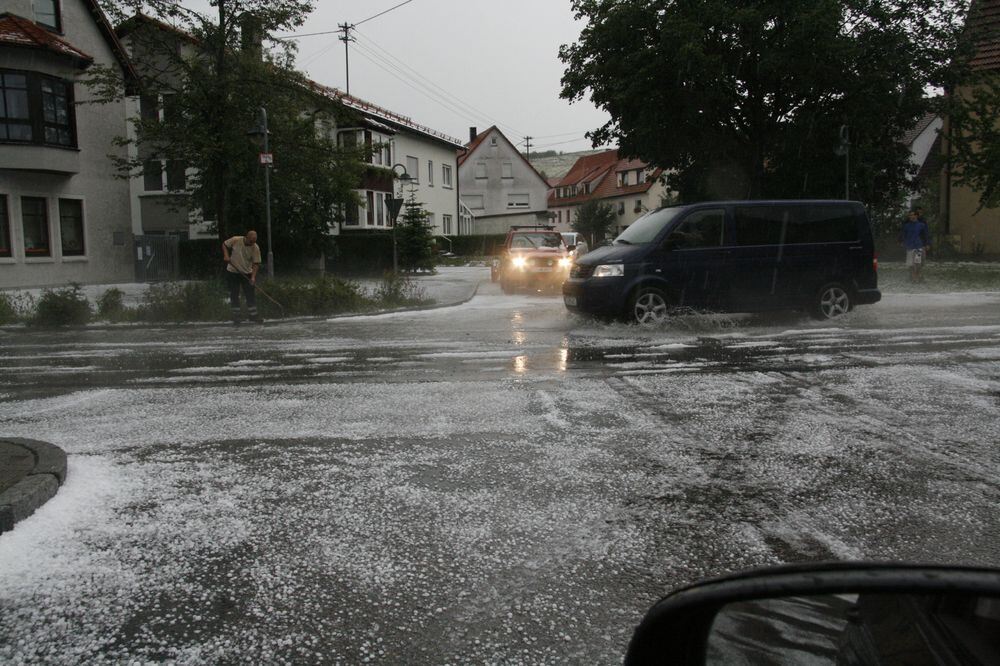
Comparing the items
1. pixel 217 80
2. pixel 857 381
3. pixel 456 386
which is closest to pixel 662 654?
pixel 456 386

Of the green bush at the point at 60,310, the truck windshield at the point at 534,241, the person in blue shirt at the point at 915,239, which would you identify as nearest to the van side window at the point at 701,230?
the truck windshield at the point at 534,241

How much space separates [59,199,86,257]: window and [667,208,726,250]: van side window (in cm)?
2348

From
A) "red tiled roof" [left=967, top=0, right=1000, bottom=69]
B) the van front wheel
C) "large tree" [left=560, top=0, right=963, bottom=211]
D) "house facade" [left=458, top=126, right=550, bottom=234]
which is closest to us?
the van front wheel

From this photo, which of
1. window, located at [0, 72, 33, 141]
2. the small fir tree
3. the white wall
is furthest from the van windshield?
the white wall

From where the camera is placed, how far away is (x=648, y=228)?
502 inches

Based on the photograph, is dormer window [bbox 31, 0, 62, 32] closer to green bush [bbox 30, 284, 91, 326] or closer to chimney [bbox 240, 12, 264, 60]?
chimney [bbox 240, 12, 264, 60]

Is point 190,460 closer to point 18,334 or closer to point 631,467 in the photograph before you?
point 631,467

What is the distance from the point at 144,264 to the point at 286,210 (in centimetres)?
782

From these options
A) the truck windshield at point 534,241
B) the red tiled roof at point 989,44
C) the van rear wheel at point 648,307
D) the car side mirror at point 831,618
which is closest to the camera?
the car side mirror at point 831,618

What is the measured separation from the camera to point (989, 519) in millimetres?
4023

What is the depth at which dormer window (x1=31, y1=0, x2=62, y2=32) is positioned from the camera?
26.9 metres

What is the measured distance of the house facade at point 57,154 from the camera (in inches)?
988

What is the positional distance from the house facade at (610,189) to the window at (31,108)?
4534cm

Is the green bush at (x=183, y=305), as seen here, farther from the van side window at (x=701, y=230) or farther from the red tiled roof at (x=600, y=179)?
the red tiled roof at (x=600, y=179)
